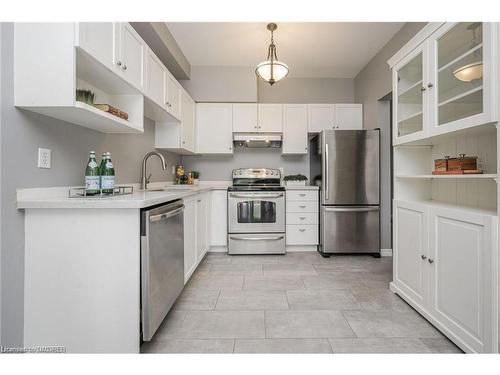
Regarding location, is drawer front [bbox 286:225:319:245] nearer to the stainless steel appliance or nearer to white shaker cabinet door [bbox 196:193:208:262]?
white shaker cabinet door [bbox 196:193:208:262]

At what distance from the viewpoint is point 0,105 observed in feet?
3.88

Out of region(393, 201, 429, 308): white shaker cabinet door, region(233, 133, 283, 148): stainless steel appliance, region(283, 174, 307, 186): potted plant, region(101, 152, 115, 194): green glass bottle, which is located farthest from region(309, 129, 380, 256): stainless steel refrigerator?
region(101, 152, 115, 194): green glass bottle

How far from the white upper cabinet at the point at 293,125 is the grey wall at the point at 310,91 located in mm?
365

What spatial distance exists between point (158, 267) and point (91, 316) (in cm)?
38

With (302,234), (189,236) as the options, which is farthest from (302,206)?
(189,236)

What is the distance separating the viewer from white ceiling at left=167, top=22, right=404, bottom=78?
272 cm

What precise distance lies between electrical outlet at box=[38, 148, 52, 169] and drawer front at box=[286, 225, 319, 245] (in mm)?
2721

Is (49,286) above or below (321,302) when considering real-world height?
above

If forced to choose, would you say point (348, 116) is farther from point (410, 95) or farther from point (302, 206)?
point (410, 95)

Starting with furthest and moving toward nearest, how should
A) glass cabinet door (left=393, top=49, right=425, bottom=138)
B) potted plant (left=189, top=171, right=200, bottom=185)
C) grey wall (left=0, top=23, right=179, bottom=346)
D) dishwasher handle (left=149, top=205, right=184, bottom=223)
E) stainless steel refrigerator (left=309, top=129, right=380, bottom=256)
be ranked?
1. potted plant (left=189, top=171, right=200, bottom=185)
2. stainless steel refrigerator (left=309, top=129, right=380, bottom=256)
3. glass cabinet door (left=393, top=49, right=425, bottom=138)
4. dishwasher handle (left=149, top=205, right=184, bottom=223)
5. grey wall (left=0, top=23, right=179, bottom=346)

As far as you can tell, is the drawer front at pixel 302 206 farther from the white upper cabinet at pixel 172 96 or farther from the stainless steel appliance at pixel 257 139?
the white upper cabinet at pixel 172 96

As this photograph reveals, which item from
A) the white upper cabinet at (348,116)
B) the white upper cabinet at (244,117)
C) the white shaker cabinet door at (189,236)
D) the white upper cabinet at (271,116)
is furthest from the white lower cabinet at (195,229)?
the white upper cabinet at (348,116)
